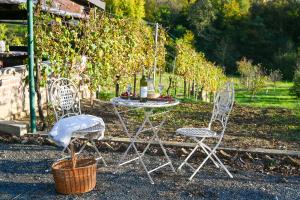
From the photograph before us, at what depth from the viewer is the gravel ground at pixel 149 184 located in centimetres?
366

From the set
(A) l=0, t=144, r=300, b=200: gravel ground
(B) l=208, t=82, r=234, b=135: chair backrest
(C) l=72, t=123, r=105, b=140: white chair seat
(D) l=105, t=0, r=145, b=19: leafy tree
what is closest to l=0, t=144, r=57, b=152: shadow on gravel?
(A) l=0, t=144, r=300, b=200: gravel ground

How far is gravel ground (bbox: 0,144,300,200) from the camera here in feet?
12.0

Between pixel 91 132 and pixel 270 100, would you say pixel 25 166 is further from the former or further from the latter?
pixel 270 100

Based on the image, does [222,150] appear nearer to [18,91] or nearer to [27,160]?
[27,160]

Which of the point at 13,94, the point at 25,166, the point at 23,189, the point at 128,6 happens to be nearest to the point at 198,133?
the point at 23,189

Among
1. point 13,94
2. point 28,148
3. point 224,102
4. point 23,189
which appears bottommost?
point 23,189

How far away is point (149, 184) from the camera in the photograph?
393 cm

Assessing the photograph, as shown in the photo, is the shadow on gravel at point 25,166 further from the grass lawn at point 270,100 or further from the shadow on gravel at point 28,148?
the grass lawn at point 270,100

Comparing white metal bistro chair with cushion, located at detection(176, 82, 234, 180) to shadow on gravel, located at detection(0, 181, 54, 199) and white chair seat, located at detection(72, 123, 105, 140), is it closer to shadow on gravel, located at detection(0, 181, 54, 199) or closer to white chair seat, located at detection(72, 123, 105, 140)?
white chair seat, located at detection(72, 123, 105, 140)

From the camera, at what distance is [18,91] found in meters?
6.95

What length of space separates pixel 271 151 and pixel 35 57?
3409mm

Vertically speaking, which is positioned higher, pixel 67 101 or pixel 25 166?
pixel 67 101

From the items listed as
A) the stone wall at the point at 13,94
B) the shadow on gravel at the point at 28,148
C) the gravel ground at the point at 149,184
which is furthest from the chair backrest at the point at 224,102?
the stone wall at the point at 13,94

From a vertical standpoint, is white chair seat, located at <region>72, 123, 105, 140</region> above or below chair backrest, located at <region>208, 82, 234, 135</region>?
below
